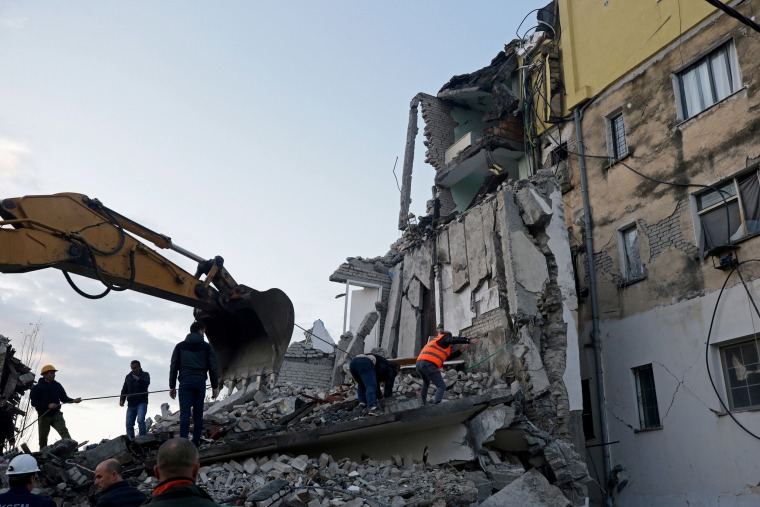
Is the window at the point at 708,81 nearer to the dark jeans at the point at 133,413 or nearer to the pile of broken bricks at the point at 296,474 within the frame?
the pile of broken bricks at the point at 296,474

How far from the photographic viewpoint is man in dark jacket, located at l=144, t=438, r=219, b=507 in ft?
7.98

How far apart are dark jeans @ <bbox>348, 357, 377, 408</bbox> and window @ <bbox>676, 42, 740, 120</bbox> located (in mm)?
7555

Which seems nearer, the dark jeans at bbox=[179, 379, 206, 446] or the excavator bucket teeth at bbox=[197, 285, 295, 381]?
the dark jeans at bbox=[179, 379, 206, 446]

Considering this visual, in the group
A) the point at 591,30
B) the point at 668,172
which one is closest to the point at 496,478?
the point at 668,172

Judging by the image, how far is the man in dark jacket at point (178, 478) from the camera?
2431 mm

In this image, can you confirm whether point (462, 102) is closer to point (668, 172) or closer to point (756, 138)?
point (668, 172)

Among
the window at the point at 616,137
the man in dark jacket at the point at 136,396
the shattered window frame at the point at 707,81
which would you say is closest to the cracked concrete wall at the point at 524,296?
the window at the point at 616,137

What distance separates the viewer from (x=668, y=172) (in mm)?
12625

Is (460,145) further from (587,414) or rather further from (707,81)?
(587,414)

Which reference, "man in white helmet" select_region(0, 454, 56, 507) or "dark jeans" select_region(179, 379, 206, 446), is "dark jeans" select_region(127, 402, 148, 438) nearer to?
"dark jeans" select_region(179, 379, 206, 446)

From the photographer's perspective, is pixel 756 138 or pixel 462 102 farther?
pixel 462 102

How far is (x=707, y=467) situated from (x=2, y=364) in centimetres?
1187

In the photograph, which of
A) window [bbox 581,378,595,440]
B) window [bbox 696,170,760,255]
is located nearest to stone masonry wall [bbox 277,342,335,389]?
window [bbox 581,378,595,440]

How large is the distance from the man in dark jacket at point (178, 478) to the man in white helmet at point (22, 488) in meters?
1.63
